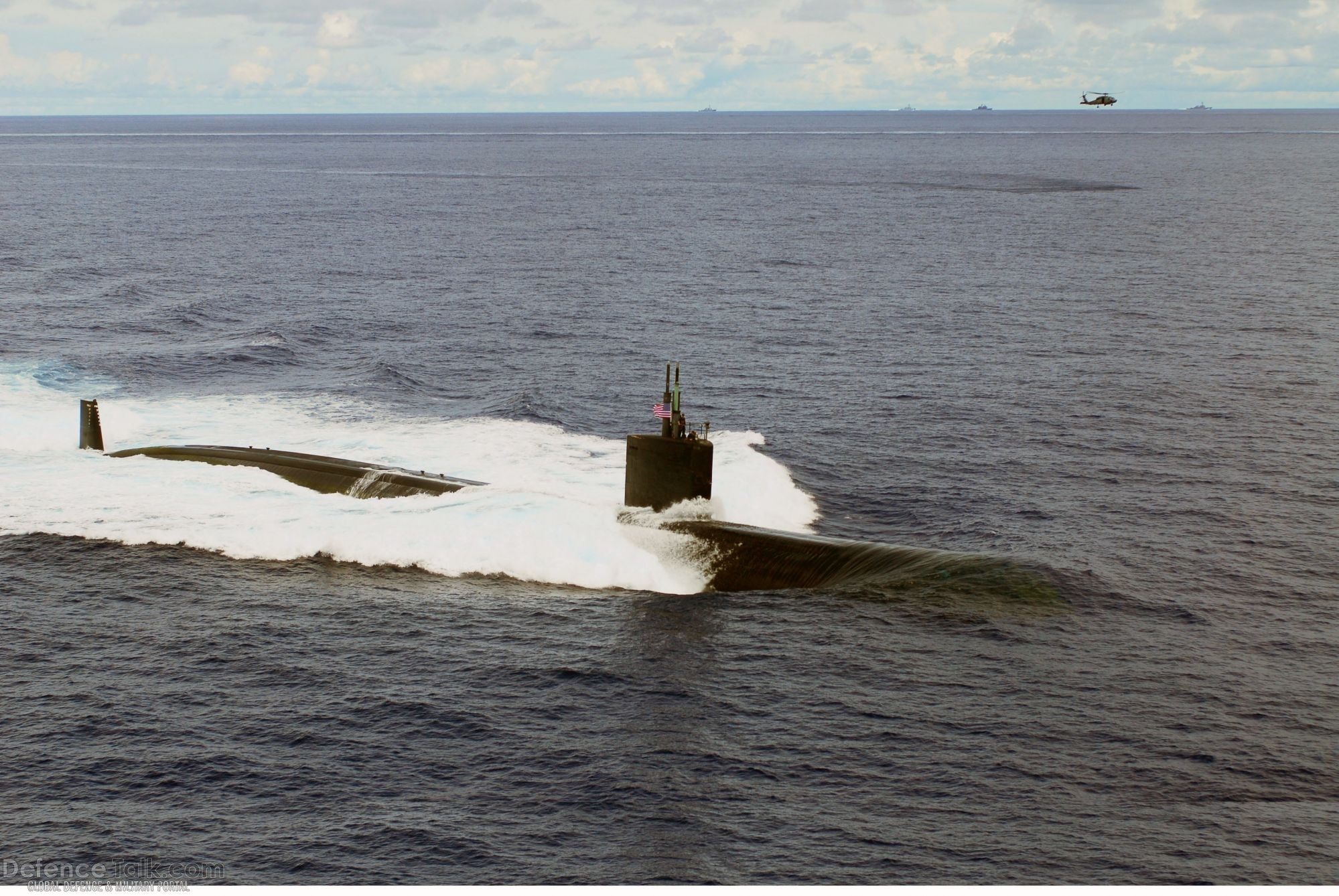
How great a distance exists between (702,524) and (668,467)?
2188 mm

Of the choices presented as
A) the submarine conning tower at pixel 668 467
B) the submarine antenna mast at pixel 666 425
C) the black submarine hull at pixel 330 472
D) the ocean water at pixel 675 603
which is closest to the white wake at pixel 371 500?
the ocean water at pixel 675 603

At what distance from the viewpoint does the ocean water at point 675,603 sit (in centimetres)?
2466

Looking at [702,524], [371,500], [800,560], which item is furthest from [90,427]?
[800,560]

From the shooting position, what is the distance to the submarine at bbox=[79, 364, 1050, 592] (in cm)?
3744

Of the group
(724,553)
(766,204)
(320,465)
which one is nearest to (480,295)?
(320,465)

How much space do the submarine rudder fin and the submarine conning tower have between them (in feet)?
77.8

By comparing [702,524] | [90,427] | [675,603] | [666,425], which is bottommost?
[675,603]

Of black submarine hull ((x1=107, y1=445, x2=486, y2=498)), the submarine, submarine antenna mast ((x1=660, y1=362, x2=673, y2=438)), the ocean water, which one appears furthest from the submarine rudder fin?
submarine antenna mast ((x1=660, y1=362, x2=673, y2=438))

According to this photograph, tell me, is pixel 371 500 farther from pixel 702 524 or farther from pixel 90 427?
pixel 90 427

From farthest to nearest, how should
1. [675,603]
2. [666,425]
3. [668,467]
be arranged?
[668,467] < [666,425] < [675,603]

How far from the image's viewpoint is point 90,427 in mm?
50250

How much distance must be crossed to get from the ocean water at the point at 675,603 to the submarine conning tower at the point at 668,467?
95 cm

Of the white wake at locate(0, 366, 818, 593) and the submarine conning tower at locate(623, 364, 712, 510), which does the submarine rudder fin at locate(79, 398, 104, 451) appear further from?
the submarine conning tower at locate(623, 364, 712, 510)

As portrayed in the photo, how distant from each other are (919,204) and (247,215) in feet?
256
